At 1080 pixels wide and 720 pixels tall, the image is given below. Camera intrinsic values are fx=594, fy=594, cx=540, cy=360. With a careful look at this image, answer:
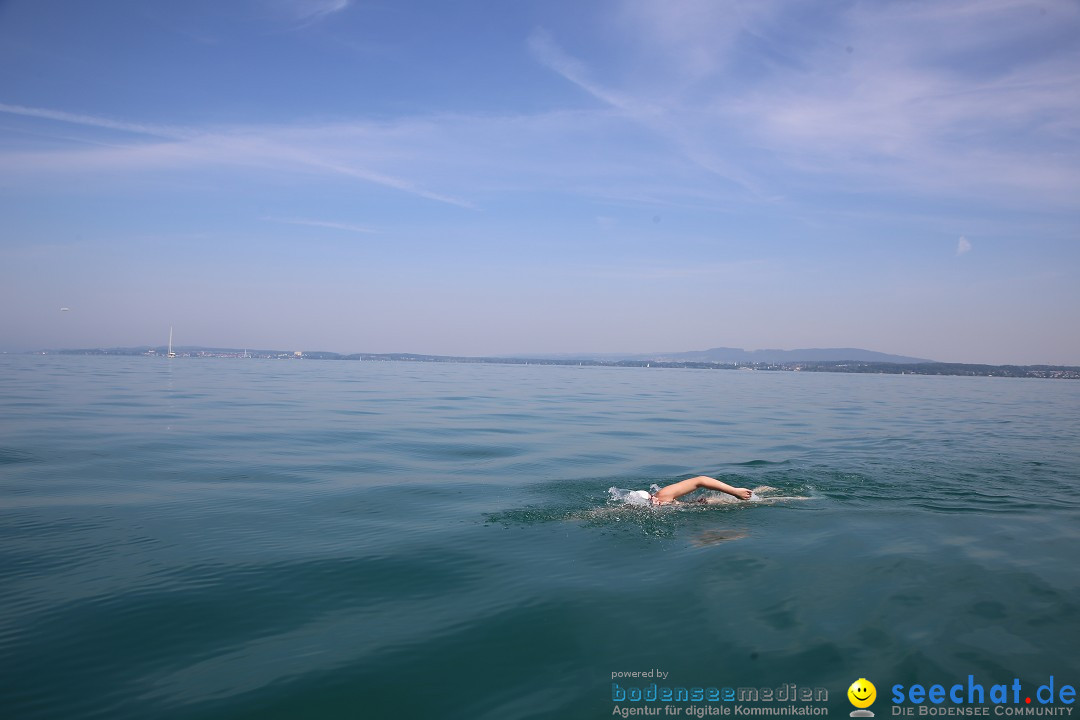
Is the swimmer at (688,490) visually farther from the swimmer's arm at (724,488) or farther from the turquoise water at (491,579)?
the turquoise water at (491,579)

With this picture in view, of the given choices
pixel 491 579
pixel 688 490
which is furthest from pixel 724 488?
pixel 491 579

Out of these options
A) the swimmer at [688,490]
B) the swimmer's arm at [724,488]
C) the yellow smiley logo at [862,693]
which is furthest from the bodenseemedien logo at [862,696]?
the swimmer's arm at [724,488]

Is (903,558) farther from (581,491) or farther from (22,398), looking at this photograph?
(22,398)

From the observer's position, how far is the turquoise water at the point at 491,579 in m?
5.41

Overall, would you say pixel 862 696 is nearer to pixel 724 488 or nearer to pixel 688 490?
pixel 688 490

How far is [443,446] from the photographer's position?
1903cm

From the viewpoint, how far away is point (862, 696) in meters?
5.25

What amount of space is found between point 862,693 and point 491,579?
13.9ft

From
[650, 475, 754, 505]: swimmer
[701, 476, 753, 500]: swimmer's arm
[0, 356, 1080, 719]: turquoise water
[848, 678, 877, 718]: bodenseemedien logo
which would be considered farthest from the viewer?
[701, 476, 753, 500]: swimmer's arm

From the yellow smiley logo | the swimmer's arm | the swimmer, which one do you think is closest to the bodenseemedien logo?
the yellow smiley logo

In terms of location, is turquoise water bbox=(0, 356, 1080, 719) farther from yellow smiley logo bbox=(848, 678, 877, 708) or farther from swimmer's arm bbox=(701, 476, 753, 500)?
swimmer's arm bbox=(701, 476, 753, 500)

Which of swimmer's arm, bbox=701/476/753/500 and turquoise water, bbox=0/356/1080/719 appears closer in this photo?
turquoise water, bbox=0/356/1080/719

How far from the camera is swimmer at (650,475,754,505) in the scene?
11.5 m

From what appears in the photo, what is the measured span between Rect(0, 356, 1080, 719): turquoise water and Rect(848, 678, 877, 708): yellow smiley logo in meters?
0.08
